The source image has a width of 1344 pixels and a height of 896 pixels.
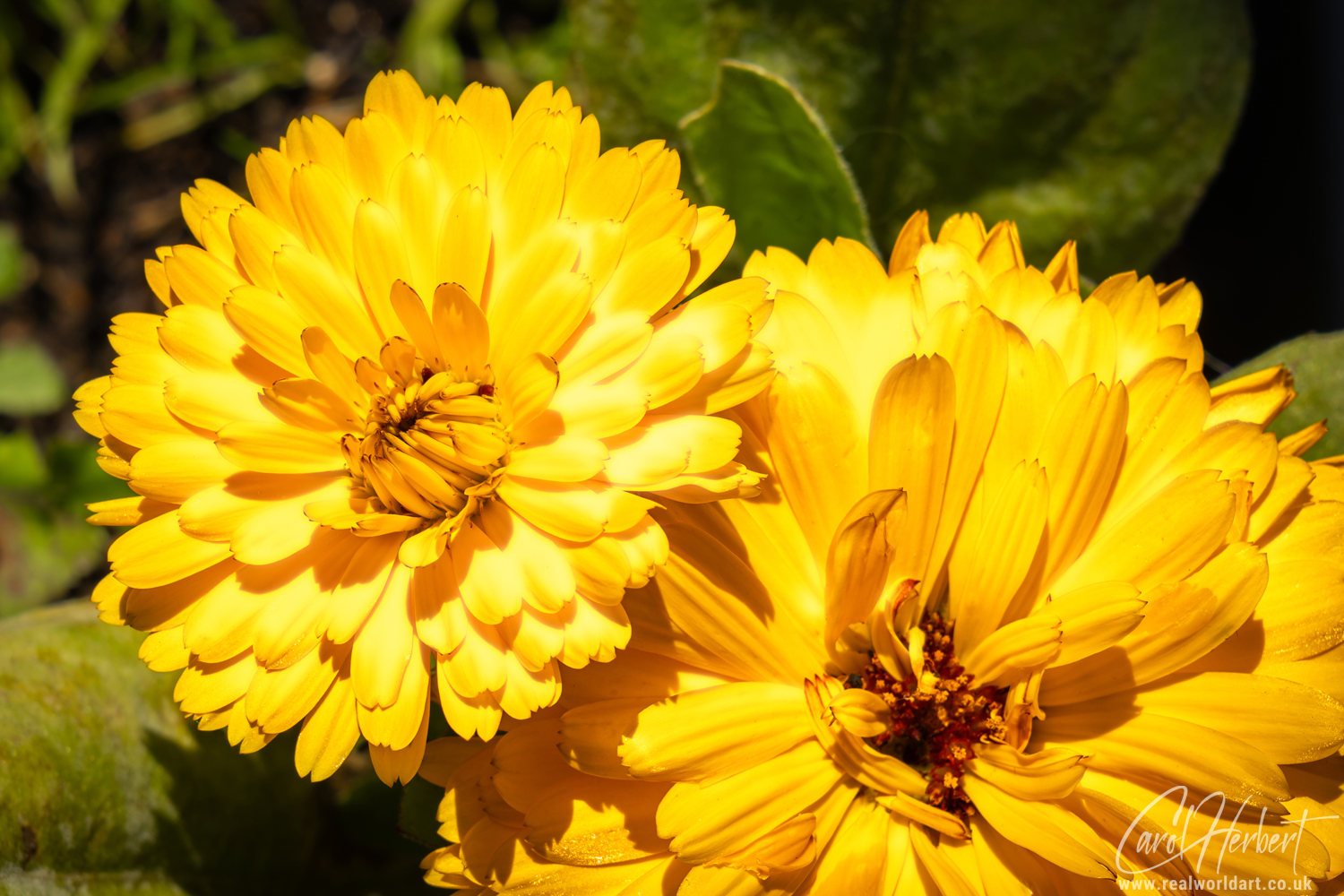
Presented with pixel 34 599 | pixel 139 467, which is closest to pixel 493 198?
pixel 139 467

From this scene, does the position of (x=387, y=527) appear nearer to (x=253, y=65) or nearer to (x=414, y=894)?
(x=414, y=894)

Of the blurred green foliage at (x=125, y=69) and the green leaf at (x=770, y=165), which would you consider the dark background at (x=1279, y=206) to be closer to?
the green leaf at (x=770, y=165)

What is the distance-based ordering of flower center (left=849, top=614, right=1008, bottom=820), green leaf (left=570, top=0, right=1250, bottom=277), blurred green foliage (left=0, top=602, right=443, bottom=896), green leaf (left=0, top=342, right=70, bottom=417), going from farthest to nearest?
1. green leaf (left=0, top=342, right=70, bottom=417)
2. green leaf (left=570, top=0, right=1250, bottom=277)
3. blurred green foliage (left=0, top=602, right=443, bottom=896)
4. flower center (left=849, top=614, right=1008, bottom=820)

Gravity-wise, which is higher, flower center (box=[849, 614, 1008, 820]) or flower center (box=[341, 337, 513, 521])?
flower center (box=[341, 337, 513, 521])

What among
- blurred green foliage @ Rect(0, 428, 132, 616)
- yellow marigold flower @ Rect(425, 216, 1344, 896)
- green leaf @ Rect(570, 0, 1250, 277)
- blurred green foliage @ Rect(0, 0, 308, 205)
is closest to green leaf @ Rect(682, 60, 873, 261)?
green leaf @ Rect(570, 0, 1250, 277)

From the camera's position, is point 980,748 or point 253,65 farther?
point 253,65

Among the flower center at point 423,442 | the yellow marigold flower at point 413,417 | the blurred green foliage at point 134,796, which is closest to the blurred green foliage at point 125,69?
the blurred green foliage at point 134,796

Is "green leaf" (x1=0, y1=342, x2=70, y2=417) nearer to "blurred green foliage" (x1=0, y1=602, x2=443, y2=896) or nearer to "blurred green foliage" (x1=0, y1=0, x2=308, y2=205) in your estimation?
"blurred green foliage" (x1=0, y1=0, x2=308, y2=205)
